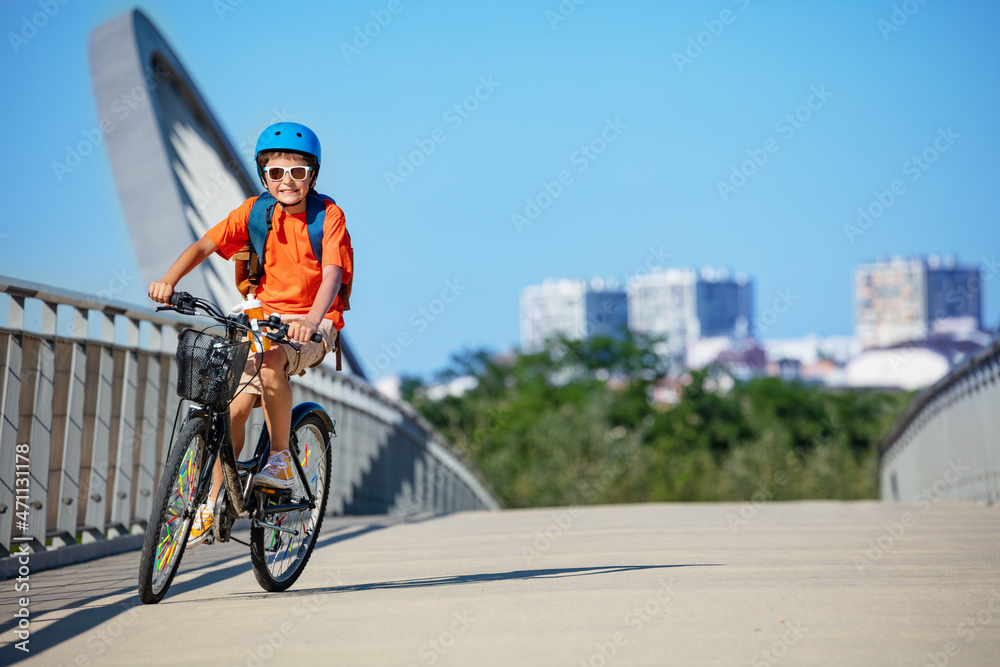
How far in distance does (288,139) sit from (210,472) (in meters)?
1.18

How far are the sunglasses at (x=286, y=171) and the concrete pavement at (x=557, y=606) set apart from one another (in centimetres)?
147

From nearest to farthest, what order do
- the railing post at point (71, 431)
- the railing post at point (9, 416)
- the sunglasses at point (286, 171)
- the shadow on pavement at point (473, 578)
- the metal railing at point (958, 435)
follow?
the sunglasses at point (286, 171) < the shadow on pavement at point (473, 578) < the railing post at point (9, 416) < the railing post at point (71, 431) < the metal railing at point (958, 435)

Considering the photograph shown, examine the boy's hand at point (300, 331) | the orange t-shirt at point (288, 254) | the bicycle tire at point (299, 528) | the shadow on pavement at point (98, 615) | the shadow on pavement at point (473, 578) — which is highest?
the orange t-shirt at point (288, 254)

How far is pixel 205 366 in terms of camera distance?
3902 mm

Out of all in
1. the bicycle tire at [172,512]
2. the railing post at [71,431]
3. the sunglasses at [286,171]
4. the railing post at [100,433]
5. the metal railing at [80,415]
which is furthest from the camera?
the railing post at [100,433]

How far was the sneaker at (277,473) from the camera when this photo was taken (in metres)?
4.26

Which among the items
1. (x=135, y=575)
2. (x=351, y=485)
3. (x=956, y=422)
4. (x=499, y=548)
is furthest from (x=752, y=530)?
(x=956, y=422)

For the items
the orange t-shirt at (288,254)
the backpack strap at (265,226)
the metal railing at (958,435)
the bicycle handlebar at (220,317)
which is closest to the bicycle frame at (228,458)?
the bicycle handlebar at (220,317)

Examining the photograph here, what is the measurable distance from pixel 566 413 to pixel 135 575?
173ft

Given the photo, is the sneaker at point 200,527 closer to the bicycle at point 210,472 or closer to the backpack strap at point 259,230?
the bicycle at point 210,472

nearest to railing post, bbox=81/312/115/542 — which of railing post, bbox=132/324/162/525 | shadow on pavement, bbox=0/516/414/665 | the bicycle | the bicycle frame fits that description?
railing post, bbox=132/324/162/525

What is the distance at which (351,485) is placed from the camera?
13.2m

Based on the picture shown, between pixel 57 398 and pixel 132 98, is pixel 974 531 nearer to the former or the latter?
pixel 57 398

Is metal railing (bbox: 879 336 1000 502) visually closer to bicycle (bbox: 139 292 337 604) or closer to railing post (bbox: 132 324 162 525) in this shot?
railing post (bbox: 132 324 162 525)
